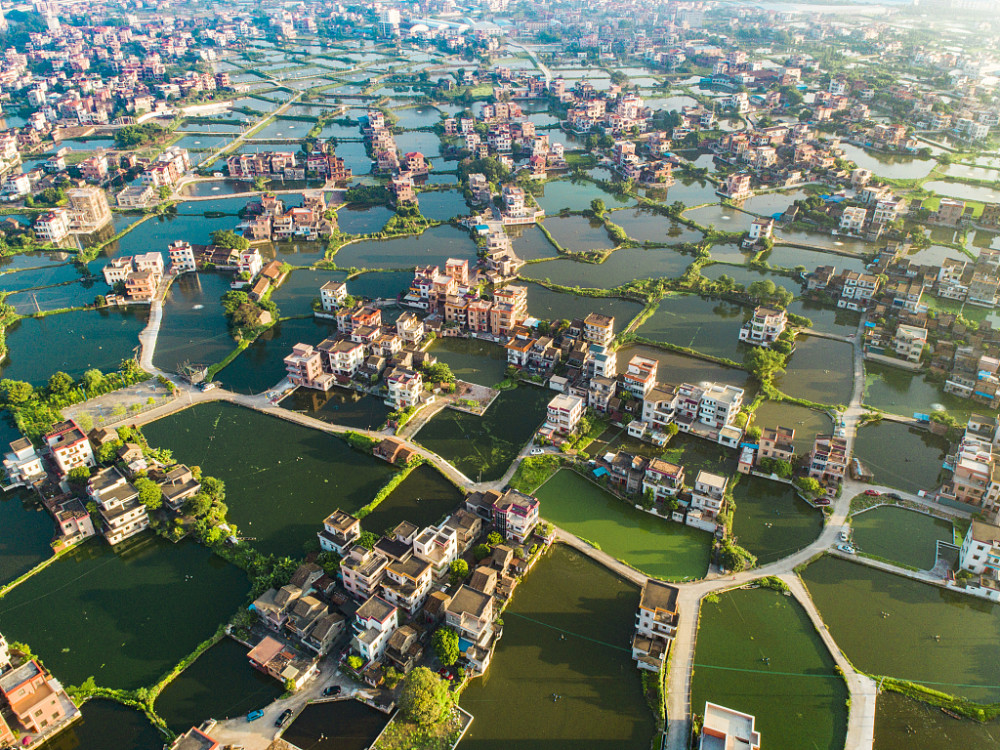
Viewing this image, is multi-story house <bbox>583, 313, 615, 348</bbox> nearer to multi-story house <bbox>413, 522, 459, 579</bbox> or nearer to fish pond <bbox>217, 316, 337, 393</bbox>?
fish pond <bbox>217, 316, 337, 393</bbox>

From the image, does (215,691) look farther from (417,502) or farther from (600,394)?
(600,394)

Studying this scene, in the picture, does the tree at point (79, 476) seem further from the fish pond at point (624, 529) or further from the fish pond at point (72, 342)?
the fish pond at point (624, 529)

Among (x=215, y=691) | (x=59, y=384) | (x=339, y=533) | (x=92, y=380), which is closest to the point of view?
(x=215, y=691)

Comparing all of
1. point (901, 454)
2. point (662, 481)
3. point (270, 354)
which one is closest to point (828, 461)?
point (901, 454)

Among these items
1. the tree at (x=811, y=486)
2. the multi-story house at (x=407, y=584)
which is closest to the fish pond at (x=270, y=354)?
the multi-story house at (x=407, y=584)

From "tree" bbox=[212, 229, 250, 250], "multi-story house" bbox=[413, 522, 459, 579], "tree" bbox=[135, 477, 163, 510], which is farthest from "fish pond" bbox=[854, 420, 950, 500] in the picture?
"tree" bbox=[212, 229, 250, 250]
